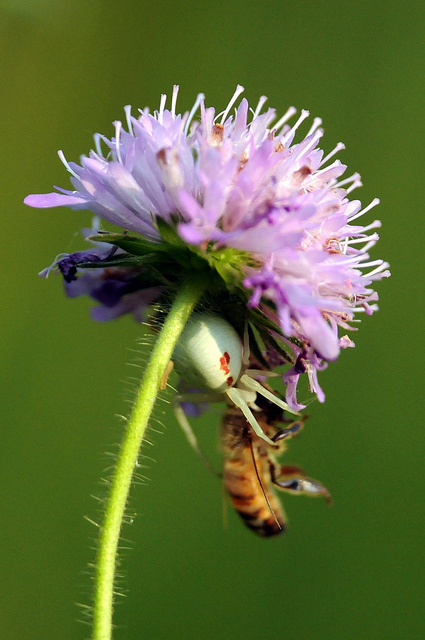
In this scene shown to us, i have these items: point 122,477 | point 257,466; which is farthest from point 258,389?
point 122,477

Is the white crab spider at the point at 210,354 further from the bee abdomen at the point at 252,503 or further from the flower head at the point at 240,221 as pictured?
the bee abdomen at the point at 252,503

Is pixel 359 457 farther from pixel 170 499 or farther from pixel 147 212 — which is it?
pixel 147 212

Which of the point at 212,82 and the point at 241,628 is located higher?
the point at 212,82

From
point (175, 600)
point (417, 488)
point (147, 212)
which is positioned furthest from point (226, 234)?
point (417, 488)

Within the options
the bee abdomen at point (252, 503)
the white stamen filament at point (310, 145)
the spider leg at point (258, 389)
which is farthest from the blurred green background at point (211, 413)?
the white stamen filament at point (310, 145)

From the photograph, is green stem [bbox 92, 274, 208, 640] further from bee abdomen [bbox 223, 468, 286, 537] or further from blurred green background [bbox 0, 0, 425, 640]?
blurred green background [bbox 0, 0, 425, 640]

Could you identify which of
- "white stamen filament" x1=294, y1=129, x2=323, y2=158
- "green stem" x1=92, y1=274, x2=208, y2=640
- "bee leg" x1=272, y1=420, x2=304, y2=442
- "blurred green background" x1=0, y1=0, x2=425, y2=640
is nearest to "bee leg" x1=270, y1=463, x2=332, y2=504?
"bee leg" x1=272, y1=420, x2=304, y2=442

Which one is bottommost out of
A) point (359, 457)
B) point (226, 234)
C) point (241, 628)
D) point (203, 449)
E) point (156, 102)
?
point (241, 628)
